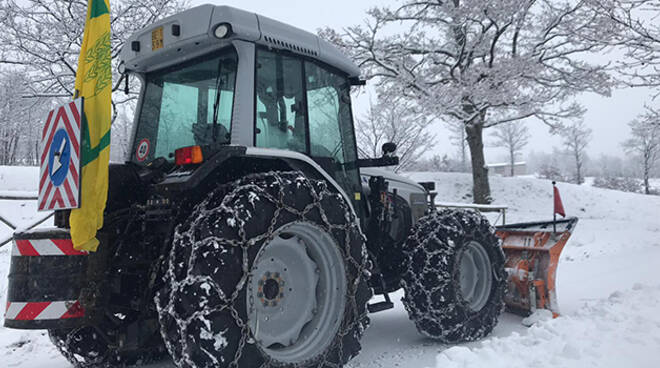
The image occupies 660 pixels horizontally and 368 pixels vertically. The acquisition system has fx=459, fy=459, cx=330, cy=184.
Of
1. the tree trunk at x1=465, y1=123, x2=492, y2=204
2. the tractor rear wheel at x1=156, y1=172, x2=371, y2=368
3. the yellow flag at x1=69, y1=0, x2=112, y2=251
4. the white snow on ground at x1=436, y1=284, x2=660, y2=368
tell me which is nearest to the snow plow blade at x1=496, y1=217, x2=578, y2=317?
the white snow on ground at x1=436, y1=284, x2=660, y2=368

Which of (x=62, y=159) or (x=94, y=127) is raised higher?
(x=94, y=127)

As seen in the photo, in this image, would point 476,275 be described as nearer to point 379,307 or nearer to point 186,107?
point 379,307

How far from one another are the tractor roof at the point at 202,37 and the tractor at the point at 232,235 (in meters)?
0.01

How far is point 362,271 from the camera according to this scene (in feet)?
10.6

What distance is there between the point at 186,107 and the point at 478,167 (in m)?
15.4

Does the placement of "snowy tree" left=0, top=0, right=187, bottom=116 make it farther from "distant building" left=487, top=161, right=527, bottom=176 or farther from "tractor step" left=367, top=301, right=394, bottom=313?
"distant building" left=487, top=161, right=527, bottom=176

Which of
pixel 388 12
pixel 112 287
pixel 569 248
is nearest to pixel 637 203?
pixel 569 248

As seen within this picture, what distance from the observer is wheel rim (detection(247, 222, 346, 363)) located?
9.58 feet

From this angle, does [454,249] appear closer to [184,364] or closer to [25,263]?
[184,364]

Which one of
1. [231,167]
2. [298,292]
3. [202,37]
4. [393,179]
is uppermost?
[202,37]

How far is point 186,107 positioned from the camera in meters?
3.60

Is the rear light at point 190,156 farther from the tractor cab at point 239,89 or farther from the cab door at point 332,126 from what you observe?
the cab door at point 332,126

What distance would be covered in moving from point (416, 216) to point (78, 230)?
3509 millimetres

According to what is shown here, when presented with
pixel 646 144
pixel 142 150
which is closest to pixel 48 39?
pixel 142 150
